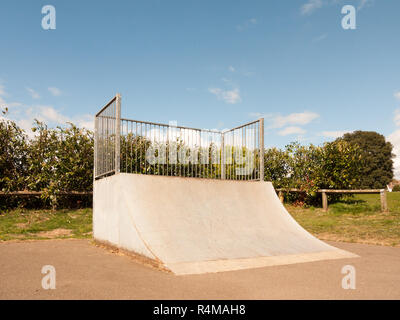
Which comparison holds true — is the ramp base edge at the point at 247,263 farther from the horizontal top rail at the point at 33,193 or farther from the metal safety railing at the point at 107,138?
the horizontal top rail at the point at 33,193

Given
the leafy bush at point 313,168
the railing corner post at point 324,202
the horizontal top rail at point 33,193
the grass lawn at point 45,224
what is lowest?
the grass lawn at point 45,224

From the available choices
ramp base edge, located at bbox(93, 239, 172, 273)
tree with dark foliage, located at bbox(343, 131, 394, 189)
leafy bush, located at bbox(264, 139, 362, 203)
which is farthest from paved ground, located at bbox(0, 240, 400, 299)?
tree with dark foliage, located at bbox(343, 131, 394, 189)

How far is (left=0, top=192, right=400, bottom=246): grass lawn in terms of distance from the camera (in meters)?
8.87

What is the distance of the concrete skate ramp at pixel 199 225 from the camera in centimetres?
529

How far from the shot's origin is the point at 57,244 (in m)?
7.94

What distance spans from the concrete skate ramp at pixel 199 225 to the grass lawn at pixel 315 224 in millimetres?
2535

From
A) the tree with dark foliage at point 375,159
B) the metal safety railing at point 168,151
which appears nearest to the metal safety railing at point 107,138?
the metal safety railing at point 168,151

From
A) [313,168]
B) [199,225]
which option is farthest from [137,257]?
[313,168]

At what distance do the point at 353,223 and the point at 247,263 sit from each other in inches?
271

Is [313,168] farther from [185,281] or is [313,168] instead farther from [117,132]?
[185,281]

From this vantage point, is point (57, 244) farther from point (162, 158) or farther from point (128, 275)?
point (128, 275)

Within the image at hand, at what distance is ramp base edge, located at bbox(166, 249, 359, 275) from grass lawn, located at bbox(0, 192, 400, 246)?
2.72 metres

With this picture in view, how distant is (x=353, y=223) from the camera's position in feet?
34.6

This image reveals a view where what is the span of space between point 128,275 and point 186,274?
32.2 inches
